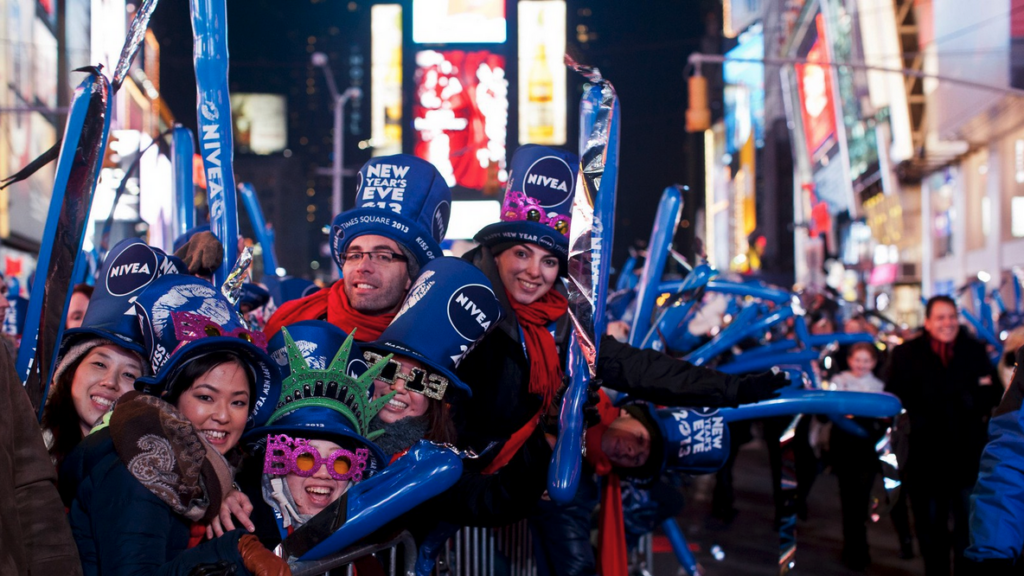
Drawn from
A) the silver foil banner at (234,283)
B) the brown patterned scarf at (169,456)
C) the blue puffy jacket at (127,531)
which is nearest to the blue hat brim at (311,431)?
the brown patterned scarf at (169,456)

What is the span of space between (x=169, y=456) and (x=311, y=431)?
45cm

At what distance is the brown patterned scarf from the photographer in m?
2.57

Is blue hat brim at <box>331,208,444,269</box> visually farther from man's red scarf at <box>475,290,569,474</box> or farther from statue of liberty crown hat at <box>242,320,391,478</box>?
statue of liberty crown hat at <box>242,320,391,478</box>

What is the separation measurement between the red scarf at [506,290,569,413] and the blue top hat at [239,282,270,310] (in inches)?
59.0

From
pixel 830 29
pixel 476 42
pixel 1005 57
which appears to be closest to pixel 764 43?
pixel 830 29

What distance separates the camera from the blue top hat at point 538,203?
4.67m

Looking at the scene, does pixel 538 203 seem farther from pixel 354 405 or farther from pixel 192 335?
pixel 192 335

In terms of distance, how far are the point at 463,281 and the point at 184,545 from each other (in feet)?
4.81

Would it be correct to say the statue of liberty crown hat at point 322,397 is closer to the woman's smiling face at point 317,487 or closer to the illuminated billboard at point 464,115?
the woman's smiling face at point 317,487

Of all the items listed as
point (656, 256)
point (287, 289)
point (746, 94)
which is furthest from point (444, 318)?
point (746, 94)

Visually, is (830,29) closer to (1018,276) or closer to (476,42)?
(476,42)

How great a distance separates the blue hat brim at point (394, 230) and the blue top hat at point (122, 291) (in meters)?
0.78

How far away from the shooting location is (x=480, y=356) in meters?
4.16

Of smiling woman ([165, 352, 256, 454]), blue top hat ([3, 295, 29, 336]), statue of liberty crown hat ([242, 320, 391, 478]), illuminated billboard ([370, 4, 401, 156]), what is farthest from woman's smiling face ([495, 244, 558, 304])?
illuminated billboard ([370, 4, 401, 156])
